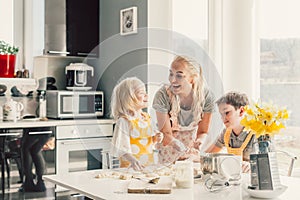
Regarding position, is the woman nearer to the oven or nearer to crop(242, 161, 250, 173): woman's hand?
crop(242, 161, 250, 173): woman's hand

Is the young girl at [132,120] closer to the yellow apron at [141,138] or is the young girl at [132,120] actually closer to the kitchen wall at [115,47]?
the yellow apron at [141,138]

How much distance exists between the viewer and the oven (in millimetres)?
4254

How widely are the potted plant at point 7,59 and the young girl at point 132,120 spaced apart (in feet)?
7.84

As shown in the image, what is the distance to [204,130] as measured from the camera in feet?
7.19

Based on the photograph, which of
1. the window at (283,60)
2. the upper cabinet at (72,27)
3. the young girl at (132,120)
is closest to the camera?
the young girl at (132,120)

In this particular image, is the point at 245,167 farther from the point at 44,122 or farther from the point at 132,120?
the point at 44,122

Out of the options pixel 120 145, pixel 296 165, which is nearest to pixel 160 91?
pixel 120 145

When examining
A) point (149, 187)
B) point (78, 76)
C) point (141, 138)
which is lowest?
point (149, 187)

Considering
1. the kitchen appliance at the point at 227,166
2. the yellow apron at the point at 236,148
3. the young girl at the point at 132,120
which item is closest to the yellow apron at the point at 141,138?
the young girl at the point at 132,120

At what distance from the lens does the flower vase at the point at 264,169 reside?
74.8 inches

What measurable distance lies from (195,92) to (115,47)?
2.86m

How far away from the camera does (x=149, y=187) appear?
6.59ft

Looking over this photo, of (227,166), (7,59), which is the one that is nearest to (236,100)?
(227,166)

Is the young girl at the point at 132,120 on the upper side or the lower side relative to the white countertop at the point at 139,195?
upper
